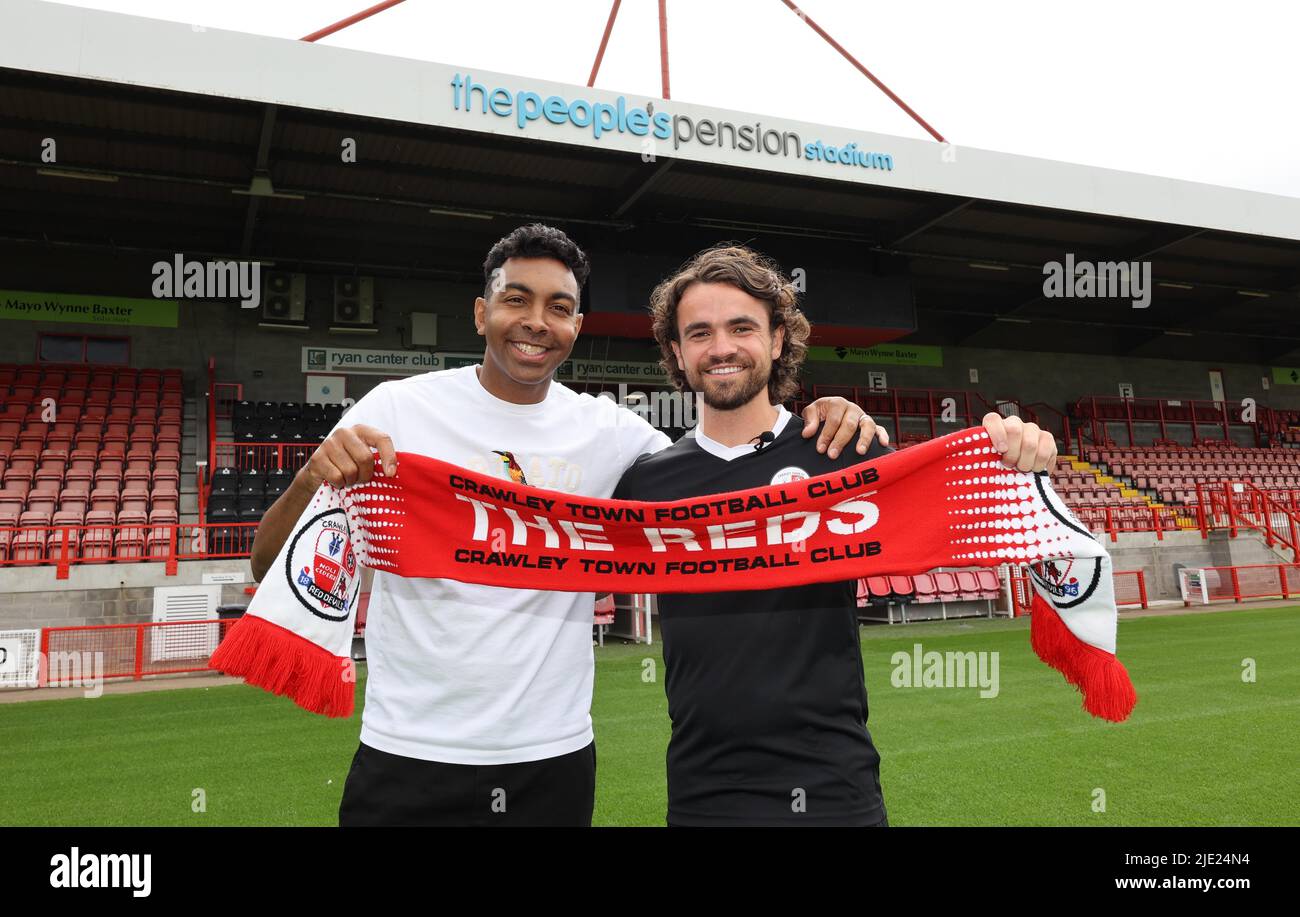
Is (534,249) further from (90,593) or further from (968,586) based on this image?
(968,586)

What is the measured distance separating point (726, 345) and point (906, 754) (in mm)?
4492

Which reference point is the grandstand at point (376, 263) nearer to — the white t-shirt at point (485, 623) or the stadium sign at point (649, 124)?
the stadium sign at point (649, 124)

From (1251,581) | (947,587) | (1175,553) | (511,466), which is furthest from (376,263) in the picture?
(1251,581)

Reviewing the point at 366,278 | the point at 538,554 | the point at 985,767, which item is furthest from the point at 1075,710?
the point at 366,278

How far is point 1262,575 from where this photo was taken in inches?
723

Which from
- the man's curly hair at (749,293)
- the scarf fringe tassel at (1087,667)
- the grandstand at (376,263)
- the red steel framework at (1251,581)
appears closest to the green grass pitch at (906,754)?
the scarf fringe tassel at (1087,667)

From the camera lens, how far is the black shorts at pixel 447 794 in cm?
222

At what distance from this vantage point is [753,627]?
2.22 meters

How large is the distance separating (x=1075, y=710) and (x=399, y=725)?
21.6 feet

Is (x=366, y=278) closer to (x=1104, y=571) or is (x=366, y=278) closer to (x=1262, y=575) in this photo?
(x=1104, y=571)

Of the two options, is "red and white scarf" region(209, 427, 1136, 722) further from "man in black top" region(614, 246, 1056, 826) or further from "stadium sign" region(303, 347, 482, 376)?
"stadium sign" region(303, 347, 482, 376)

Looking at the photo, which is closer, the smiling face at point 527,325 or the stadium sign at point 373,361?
the smiling face at point 527,325

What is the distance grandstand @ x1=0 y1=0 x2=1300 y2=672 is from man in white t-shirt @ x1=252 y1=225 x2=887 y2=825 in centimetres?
1053

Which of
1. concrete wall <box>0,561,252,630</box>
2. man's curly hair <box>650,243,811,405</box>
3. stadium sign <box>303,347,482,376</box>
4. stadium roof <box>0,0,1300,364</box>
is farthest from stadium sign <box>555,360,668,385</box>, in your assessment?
man's curly hair <box>650,243,811,405</box>
